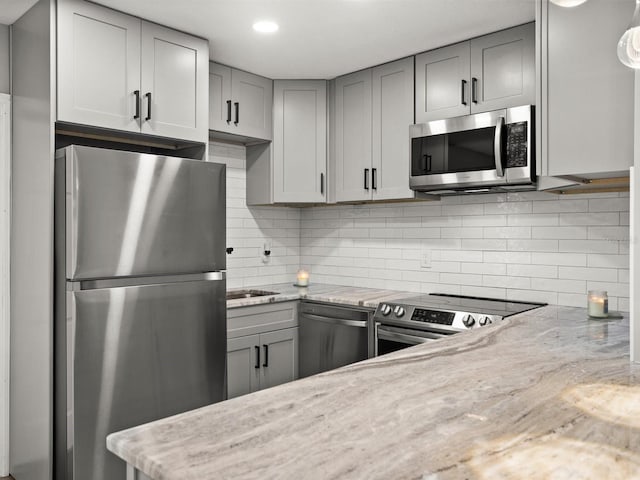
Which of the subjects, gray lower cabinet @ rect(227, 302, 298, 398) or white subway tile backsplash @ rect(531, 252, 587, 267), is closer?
white subway tile backsplash @ rect(531, 252, 587, 267)

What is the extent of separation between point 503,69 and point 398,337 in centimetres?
167

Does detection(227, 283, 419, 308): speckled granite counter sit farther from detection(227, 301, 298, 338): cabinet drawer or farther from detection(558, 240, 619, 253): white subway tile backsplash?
detection(558, 240, 619, 253): white subway tile backsplash

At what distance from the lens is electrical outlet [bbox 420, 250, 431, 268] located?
3602 mm

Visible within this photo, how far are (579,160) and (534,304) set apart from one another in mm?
1216

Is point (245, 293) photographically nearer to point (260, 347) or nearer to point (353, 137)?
point (260, 347)

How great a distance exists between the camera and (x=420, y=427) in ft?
3.55

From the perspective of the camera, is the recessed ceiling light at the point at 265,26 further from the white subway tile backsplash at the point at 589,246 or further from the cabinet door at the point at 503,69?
the white subway tile backsplash at the point at 589,246

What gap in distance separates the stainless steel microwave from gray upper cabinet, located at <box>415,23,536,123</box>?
0.29ft

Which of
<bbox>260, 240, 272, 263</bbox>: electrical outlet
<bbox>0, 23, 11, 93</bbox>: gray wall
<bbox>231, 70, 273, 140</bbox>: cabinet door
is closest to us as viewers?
<bbox>0, 23, 11, 93</bbox>: gray wall

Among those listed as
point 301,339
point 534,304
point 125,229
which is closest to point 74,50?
point 125,229

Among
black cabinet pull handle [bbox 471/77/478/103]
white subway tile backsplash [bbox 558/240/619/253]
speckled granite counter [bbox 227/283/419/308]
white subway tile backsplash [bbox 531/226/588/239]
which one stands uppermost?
black cabinet pull handle [bbox 471/77/478/103]

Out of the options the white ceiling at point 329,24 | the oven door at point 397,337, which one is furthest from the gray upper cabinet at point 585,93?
the oven door at point 397,337

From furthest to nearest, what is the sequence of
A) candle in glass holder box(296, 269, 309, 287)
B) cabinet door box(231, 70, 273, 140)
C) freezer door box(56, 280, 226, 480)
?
candle in glass holder box(296, 269, 309, 287), cabinet door box(231, 70, 273, 140), freezer door box(56, 280, 226, 480)

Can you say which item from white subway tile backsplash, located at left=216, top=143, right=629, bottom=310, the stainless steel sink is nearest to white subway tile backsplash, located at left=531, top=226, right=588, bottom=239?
white subway tile backsplash, located at left=216, top=143, right=629, bottom=310
